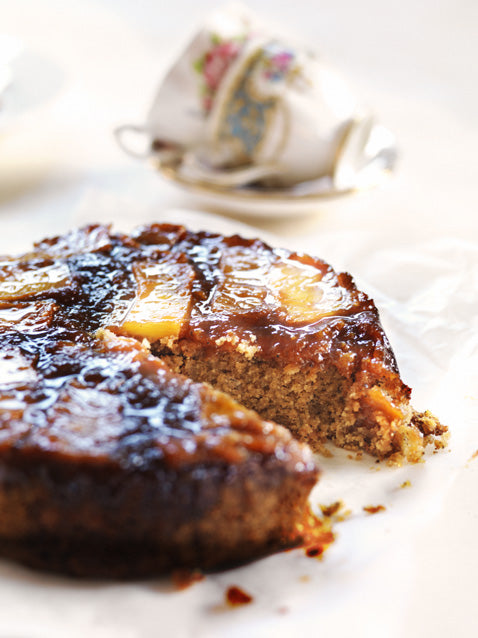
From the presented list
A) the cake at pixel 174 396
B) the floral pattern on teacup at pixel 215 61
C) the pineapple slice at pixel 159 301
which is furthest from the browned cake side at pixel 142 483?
the floral pattern on teacup at pixel 215 61

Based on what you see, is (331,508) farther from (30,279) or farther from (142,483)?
(30,279)

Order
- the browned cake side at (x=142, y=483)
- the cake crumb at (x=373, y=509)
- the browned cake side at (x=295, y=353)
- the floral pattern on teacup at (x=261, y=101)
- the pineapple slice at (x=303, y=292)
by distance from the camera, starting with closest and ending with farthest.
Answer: the browned cake side at (x=142, y=483) → the cake crumb at (x=373, y=509) → the browned cake side at (x=295, y=353) → the pineapple slice at (x=303, y=292) → the floral pattern on teacup at (x=261, y=101)

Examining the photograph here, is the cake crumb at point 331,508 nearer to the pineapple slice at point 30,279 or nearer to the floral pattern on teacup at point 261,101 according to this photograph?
the pineapple slice at point 30,279

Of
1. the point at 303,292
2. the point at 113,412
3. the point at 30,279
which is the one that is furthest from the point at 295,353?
the point at 30,279

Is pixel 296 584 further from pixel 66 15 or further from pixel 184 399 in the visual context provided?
pixel 66 15

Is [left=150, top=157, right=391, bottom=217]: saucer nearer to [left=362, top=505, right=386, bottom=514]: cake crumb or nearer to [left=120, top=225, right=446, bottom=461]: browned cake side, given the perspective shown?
[left=120, top=225, right=446, bottom=461]: browned cake side

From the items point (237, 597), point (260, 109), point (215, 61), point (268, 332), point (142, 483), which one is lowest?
point (237, 597)

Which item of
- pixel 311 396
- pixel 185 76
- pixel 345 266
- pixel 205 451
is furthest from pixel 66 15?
pixel 205 451

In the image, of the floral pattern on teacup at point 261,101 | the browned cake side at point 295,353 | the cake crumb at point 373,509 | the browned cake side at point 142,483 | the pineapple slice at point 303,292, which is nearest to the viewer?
the browned cake side at point 142,483
